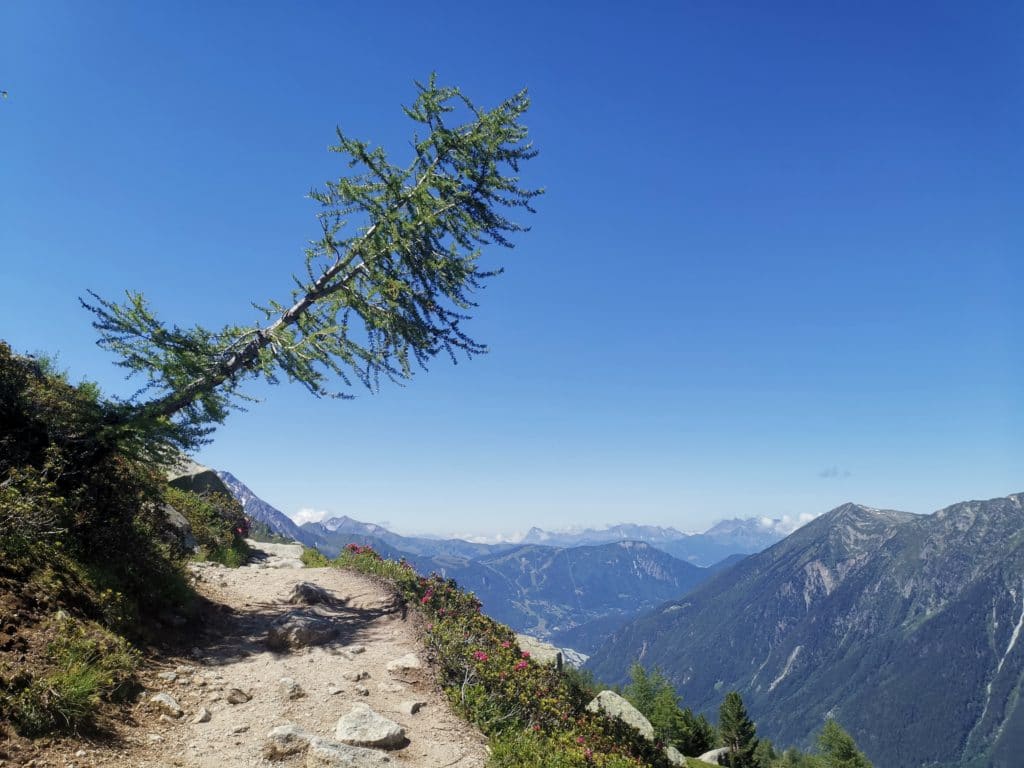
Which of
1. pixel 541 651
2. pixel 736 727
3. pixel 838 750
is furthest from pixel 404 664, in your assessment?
pixel 838 750

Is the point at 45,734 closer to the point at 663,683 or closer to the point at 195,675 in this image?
the point at 195,675

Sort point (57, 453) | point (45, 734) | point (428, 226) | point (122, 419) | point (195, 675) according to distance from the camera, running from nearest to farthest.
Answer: point (45, 734) < point (195, 675) < point (57, 453) < point (122, 419) < point (428, 226)

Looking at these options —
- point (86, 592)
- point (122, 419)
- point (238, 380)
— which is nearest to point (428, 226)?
point (238, 380)

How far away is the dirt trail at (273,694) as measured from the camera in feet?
21.8

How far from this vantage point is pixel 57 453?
33.8 feet

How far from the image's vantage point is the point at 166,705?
740 cm

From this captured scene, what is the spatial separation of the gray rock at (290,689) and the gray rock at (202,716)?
1.24 metres

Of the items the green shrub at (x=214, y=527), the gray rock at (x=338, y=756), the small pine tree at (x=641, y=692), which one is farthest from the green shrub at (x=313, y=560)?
the small pine tree at (x=641, y=692)

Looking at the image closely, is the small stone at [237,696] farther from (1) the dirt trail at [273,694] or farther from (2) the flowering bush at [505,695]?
(2) the flowering bush at [505,695]

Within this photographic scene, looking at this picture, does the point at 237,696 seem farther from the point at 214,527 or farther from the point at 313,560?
the point at 214,527

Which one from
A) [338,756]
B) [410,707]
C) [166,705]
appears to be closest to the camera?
[338,756]

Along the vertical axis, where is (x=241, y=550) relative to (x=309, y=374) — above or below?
below

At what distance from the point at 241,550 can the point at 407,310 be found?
14564mm

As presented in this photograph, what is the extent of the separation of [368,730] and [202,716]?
2392 mm
